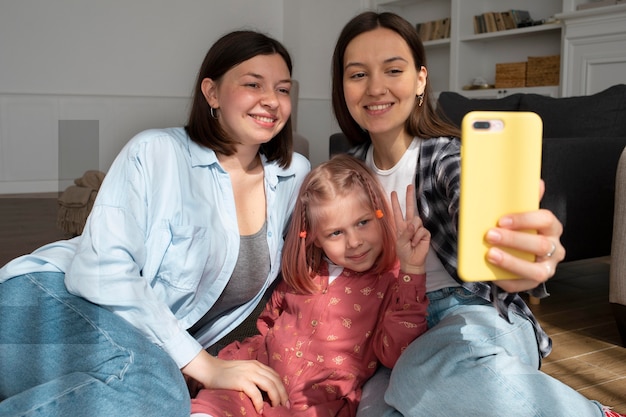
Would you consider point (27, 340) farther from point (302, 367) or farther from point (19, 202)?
point (19, 202)

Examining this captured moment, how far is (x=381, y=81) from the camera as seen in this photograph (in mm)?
→ 1275

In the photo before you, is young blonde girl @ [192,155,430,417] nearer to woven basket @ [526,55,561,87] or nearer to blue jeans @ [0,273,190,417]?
blue jeans @ [0,273,190,417]

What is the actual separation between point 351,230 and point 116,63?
5.17 meters

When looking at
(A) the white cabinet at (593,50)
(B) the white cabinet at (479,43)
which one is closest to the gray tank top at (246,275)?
(A) the white cabinet at (593,50)

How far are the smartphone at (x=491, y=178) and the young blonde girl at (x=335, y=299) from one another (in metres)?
0.37

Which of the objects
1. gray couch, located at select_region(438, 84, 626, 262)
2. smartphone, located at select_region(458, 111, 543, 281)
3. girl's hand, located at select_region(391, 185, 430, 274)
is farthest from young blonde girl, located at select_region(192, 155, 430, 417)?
gray couch, located at select_region(438, 84, 626, 262)

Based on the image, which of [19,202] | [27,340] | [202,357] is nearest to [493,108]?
[202,357]

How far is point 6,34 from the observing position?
526 cm

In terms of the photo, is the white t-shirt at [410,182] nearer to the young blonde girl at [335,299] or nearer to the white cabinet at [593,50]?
the young blonde girl at [335,299]

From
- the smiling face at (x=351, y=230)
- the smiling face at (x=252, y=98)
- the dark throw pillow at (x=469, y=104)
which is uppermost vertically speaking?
the dark throw pillow at (x=469, y=104)

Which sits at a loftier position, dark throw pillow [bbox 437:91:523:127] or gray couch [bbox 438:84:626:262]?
dark throw pillow [bbox 437:91:523:127]

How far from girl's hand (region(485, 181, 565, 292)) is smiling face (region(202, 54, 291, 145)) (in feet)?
2.09

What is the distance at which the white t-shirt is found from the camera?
1.25 m

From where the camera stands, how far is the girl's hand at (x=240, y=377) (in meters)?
1.16
